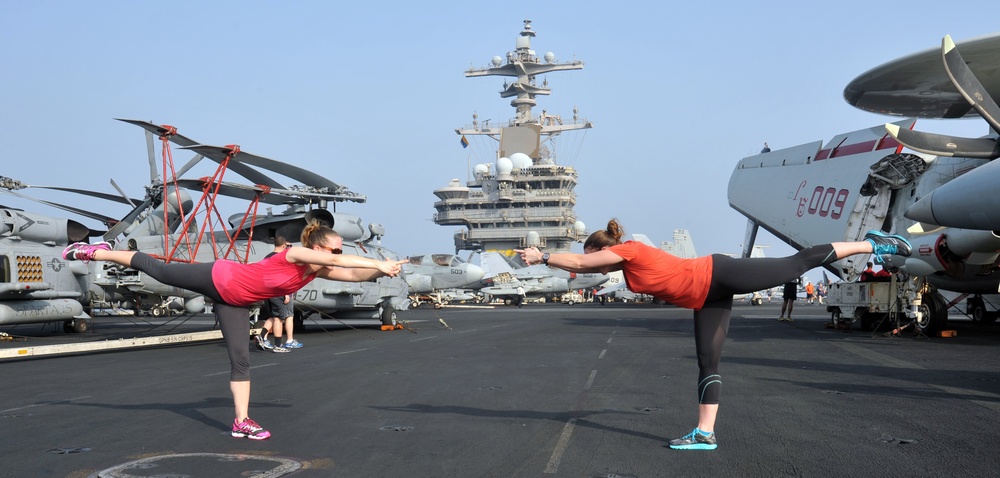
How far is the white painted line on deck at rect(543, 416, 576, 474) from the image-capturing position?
5.94 m

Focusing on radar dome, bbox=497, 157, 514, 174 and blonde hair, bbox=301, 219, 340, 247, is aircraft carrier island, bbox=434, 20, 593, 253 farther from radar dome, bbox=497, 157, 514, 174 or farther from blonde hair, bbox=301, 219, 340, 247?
blonde hair, bbox=301, 219, 340, 247

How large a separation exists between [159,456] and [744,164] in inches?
1407

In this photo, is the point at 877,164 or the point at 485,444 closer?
the point at 485,444

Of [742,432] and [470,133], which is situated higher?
[470,133]

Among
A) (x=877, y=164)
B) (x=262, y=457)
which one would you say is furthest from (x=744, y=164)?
(x=262, y=457)

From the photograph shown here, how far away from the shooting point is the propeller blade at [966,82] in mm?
14641

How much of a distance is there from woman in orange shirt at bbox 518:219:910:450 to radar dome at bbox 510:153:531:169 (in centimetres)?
8400

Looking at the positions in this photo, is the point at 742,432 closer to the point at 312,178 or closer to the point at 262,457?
the point at 262,457

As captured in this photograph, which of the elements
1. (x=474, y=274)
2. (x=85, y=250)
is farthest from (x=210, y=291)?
(x=474, y=274)

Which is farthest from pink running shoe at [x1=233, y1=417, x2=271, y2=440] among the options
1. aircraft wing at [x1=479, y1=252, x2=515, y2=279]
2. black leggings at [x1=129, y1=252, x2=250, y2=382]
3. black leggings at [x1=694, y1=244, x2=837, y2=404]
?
aircraft wing at [x1=479, y1=252, x2=515, y2=279]

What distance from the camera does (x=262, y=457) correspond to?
20.9 ft

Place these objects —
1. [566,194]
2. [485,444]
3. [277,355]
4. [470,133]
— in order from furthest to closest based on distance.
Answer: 1. [470,133]
2. [566,194]
3. [277,355]
4. [485,444]

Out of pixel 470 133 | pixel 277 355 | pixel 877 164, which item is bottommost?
pixel 277 355

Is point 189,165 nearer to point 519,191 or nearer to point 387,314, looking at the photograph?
point 387,314
